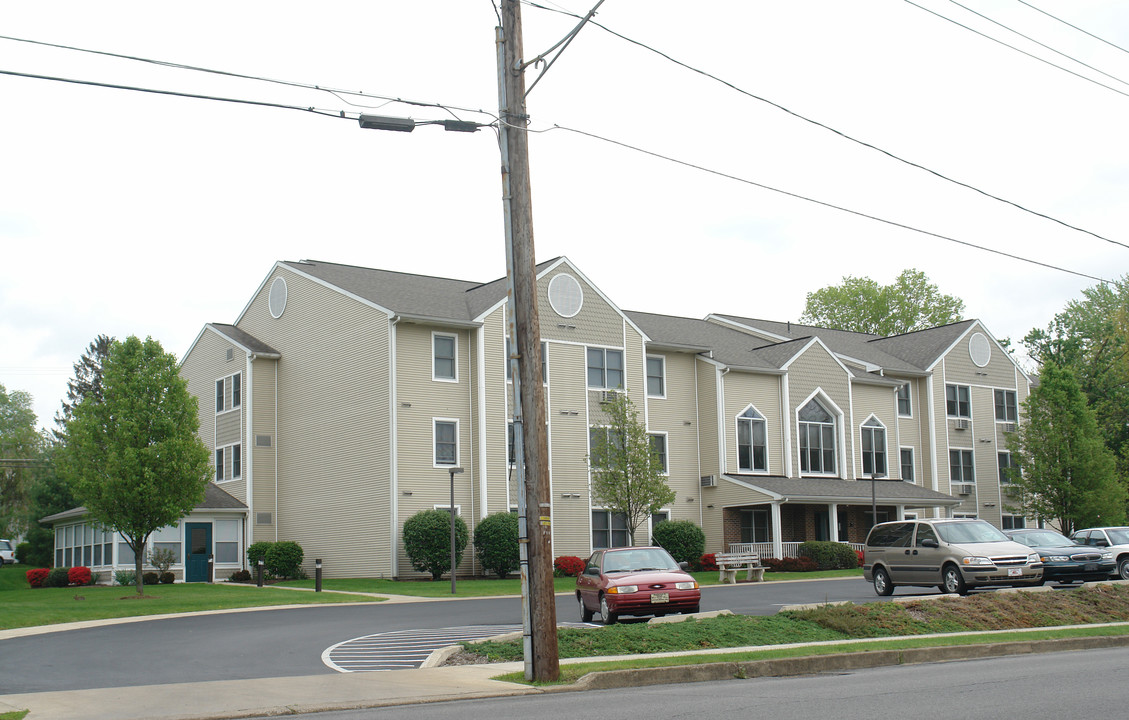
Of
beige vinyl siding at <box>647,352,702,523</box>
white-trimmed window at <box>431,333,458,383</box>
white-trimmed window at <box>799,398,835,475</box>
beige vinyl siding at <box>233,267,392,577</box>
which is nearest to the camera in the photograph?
beige vinyl siding at <box>233,267,392,577</box>

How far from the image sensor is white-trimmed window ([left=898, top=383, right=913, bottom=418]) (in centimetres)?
5441

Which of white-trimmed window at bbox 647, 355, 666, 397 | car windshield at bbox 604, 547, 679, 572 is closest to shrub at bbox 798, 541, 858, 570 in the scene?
white-trimmed window at bbox 647, 355, 666, 397

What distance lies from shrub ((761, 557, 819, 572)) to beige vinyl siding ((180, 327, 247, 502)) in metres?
21.2

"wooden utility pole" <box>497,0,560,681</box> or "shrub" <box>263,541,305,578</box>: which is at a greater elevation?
"wooden utility pole" <box>497,0,560,681</box>

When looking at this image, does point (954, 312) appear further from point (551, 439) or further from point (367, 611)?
point (367, 611)

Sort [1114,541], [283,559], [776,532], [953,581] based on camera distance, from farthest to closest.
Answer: [776,532], [283,559], [1114,541], [953,581]

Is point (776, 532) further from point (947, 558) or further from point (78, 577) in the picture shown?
point (78, 577)

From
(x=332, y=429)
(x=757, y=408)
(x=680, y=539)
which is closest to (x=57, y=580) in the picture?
(x=332, y=429)

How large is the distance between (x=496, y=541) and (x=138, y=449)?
1225 cm

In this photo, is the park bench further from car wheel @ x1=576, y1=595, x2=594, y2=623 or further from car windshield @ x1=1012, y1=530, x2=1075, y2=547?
car wheel @ x1=576, y1=595, x2=594, y2=623

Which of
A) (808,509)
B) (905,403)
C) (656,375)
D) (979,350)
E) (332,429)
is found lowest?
(808,509)

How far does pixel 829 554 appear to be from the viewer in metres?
44.7

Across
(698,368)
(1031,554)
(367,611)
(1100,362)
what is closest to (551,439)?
(698,368)

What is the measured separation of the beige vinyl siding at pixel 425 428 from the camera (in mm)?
38469
